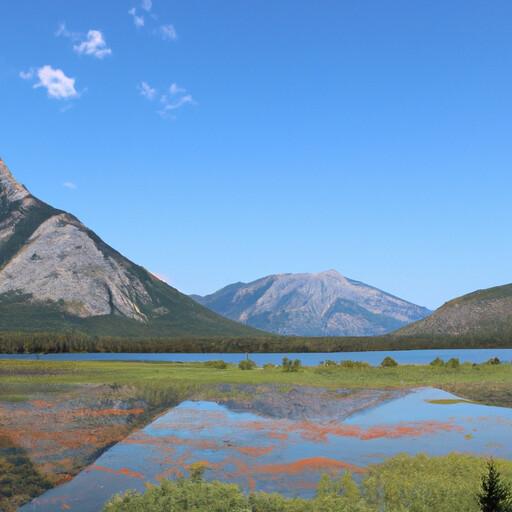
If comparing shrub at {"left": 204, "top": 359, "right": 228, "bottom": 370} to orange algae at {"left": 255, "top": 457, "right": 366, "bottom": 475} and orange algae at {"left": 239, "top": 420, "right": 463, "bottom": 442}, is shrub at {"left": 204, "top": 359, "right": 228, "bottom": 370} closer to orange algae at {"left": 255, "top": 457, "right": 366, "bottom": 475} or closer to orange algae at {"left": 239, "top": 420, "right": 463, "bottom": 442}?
orange algae at {"left": 239, "top": 420, "right": 463, "bottom": 442}

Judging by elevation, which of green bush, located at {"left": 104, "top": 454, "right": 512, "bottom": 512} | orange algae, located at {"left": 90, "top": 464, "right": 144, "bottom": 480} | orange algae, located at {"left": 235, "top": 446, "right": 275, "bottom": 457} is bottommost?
orange algae, located at {"left": 90, "top": 464, "right": 144, "bottom": 480}

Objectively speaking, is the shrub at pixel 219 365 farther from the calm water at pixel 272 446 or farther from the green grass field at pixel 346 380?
the calm water at pixel 272 446

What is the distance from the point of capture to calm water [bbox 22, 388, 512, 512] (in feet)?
97.1

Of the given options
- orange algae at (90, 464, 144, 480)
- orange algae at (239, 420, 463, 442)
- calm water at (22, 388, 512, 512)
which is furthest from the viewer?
orange algae at (239, 420, 463, 442)

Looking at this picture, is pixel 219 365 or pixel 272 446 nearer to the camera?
pixel 272 446

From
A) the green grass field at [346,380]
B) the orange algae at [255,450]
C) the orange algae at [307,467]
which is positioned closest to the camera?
the orange algae at [307,467]

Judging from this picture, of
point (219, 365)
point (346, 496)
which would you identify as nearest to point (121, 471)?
point (346, 496)

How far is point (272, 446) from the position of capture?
38.7 m

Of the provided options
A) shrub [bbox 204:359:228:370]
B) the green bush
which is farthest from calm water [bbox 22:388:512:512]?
shrub [bbox 204:359:228:370]

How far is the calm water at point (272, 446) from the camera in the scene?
29.6 metres

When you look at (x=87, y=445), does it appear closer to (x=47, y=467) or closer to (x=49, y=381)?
(x=47, y=467)

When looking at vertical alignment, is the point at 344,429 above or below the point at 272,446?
above

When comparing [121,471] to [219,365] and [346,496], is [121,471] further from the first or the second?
[219,365]

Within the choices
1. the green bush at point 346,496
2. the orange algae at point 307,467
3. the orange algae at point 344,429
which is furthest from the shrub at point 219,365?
the green bush at point 346,496
